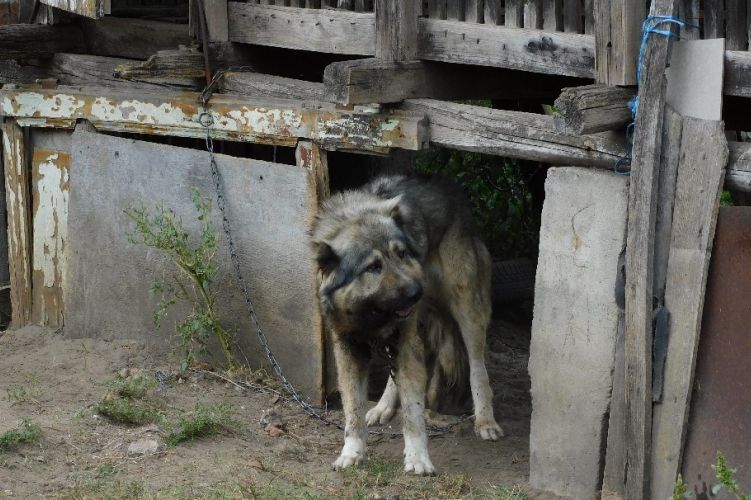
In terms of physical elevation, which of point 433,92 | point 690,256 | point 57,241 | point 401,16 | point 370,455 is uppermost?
point 401,16

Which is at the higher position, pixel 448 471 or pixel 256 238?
pixel 256 238

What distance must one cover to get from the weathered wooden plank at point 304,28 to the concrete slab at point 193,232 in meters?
0.88

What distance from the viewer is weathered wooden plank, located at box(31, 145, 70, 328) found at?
30.1 ft

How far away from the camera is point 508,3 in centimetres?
655

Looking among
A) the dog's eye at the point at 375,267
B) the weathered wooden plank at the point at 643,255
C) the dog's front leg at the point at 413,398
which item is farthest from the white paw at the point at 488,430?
the weathered wooden plank at the point at 643,255

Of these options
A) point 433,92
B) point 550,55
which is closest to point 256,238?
point 433,92

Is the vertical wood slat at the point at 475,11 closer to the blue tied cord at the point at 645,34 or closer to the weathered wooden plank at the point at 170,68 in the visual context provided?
the blue tied cord at the point at 645,34

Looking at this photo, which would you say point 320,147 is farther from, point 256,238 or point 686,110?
point 686,110

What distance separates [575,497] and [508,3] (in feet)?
9.38

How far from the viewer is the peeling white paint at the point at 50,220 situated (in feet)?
30.1

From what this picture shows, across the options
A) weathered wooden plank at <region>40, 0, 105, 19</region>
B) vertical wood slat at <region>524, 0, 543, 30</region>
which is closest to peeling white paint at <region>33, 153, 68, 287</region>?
weathered wooden plank at <region>40, 0, 105, 19</region>

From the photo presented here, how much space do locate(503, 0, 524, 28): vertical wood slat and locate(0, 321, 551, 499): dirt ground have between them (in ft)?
8.80

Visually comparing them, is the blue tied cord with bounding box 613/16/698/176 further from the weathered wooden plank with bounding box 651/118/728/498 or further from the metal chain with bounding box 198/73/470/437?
the metal chain with bounding box 198/73/470/437

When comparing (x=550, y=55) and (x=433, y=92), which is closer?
(x=550, y=55)
